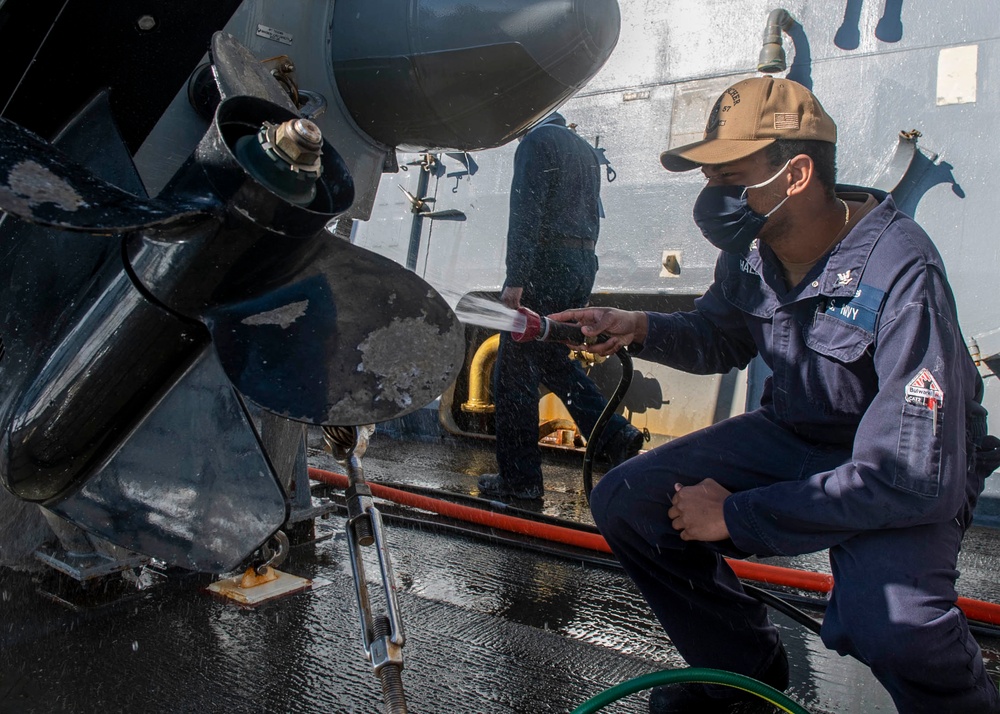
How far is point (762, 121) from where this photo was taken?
186 centimetres

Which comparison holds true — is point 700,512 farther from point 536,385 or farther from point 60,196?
point 536,385

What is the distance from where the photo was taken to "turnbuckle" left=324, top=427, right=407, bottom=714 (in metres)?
1.25

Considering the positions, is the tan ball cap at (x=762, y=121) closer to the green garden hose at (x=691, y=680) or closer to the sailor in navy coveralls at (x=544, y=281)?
the green garden hose at (x=691, y=680)

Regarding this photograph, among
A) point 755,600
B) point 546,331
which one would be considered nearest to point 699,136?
point 546,331

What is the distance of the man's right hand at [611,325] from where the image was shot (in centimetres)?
217

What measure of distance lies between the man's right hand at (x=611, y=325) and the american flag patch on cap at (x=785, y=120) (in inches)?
23.5

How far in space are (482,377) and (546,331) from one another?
3.10 metres

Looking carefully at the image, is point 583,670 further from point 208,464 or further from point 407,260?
point 407,260

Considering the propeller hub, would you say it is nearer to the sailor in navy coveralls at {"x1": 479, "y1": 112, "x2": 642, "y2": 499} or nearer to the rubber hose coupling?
the rubber hose coupling

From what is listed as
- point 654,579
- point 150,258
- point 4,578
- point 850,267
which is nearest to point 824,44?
point 850,267

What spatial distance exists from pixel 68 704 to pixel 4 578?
682mm

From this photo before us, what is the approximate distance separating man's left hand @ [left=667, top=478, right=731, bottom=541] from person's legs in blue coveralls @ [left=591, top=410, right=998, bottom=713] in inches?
3.0

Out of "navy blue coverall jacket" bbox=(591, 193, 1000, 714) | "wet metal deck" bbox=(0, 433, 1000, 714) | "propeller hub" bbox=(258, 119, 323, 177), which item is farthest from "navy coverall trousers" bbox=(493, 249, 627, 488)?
"propeller hub" bbox=(258, 119, 323, 177)

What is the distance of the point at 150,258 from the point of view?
1467mm
